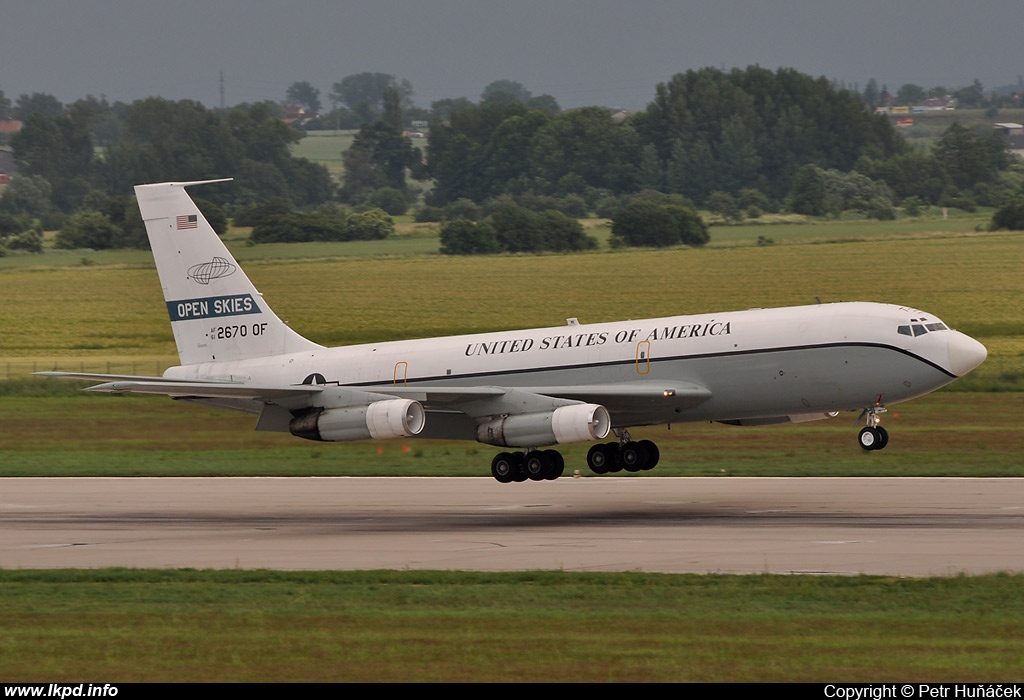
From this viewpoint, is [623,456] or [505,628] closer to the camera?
[505,628]

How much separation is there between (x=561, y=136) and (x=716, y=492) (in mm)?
145309

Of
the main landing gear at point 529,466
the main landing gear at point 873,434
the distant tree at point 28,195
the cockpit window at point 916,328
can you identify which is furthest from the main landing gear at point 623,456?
the distant tree at point 28,195

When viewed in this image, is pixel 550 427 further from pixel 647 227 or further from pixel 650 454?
pixel 647 227

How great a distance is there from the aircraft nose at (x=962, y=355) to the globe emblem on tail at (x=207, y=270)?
20481 millimetres

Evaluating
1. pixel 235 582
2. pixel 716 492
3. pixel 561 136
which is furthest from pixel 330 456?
pixel 561 136

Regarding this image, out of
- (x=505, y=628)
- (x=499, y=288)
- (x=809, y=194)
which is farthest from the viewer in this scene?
(x=809, y=194)

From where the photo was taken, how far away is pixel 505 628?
67.0 ft

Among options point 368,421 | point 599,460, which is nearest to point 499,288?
point 599,460

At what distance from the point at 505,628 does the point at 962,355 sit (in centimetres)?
1984

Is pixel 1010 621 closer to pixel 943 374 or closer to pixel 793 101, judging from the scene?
pixel 943 374

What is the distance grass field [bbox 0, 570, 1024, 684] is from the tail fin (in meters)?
17.7

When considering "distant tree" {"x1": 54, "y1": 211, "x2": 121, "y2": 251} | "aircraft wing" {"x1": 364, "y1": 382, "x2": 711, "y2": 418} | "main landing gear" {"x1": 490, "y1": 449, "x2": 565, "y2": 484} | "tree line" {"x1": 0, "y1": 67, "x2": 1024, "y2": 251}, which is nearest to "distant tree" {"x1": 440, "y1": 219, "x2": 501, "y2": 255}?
"distant tree" {"x1": 54, "y1": 211, "x2": 121, "y2": 251}

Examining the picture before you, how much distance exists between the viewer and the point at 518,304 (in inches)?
3762

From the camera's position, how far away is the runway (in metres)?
27.9
